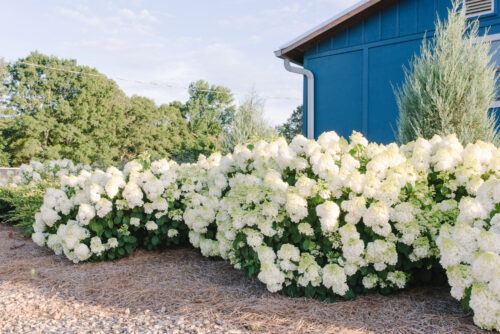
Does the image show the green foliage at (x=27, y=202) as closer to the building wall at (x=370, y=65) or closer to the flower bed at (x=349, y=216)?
the flower bed at (x=349, y=216)

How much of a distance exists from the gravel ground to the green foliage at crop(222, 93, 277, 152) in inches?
317

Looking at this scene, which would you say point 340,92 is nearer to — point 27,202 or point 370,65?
point 370,65

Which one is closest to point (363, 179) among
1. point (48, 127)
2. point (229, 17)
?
point (229, 17)

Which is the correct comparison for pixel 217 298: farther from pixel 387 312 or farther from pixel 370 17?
pixel 370 17

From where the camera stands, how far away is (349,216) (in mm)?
2715

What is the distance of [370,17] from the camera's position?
320 inches

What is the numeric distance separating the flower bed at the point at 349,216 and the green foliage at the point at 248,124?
779 centimetres

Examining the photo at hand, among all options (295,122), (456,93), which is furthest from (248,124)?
(295,122)

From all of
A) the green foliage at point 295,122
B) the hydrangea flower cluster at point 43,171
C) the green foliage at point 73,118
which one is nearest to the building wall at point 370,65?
the hydrangea flower cluster at point 43,171

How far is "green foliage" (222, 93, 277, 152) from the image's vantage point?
38.2 ft

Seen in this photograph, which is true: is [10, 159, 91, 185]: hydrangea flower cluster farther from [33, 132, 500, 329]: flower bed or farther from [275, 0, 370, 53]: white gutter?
[275, 0, 370, 53]: white gutter

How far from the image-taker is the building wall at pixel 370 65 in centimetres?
765

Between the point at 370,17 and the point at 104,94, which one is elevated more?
the point at 104,94

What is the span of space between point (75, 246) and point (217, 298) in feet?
5.95
